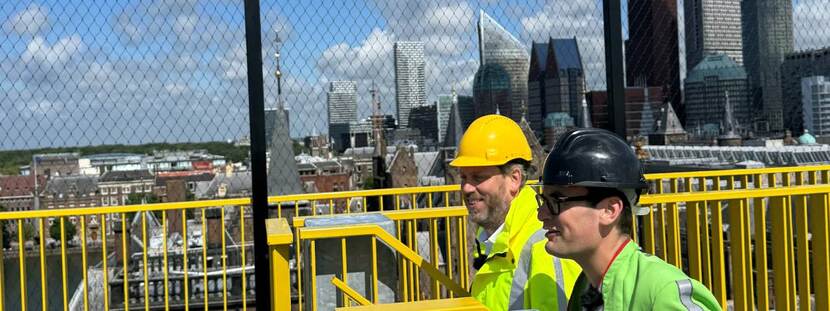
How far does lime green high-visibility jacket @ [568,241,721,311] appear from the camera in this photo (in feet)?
5.41

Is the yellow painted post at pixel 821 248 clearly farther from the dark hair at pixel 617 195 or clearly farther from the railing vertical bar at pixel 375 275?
the dark hair at pixel 617 195

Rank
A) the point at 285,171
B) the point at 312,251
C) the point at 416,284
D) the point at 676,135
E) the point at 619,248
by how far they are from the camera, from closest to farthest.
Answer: the point at 619,248
the point at 312,251
the point at 416,284
the point at 285,171
the point at 676,135

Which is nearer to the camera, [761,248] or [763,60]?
[761,248]

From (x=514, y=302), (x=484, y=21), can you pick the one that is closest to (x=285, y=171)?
Answer: (x=484, y=21)

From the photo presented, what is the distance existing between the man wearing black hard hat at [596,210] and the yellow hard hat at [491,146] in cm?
97

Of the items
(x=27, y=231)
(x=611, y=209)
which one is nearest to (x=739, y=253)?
(x=611, y=209)

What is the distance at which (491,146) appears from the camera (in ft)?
9.57

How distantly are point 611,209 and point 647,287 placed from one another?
24cm

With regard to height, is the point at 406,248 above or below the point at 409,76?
below

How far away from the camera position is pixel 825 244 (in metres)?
4.34

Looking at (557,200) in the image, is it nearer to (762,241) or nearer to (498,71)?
(762,241)

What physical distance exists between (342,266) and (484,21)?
98.3 inches

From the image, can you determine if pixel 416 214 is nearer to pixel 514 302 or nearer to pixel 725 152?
pixel 514 302

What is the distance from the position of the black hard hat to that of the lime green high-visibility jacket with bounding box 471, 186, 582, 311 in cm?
57
